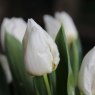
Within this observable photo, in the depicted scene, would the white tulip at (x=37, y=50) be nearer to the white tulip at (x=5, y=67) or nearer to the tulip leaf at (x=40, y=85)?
the tulip leaf at (x=40, y=85)

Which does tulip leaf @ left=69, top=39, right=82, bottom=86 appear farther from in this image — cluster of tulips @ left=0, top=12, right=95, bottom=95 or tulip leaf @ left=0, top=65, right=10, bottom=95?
tulip leaf @ left=0, top=65, right=10, bottom=95

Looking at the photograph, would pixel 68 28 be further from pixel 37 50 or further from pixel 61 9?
pixel 61 9

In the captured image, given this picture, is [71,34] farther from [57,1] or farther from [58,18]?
[57,1]

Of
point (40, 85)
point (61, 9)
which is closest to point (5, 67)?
point (40, 85)

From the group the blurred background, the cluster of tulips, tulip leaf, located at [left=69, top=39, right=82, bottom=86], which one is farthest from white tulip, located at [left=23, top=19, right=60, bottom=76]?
the blurred background

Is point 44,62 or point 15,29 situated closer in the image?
point 44,62

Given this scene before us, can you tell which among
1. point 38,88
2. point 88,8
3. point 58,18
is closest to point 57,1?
point 88,8

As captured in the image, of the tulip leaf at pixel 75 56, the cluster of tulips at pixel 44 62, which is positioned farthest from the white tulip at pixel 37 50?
the tulip leaf at pixel 75 56

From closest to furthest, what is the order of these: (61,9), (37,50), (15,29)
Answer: (37,50), (15,29), (61,9)
